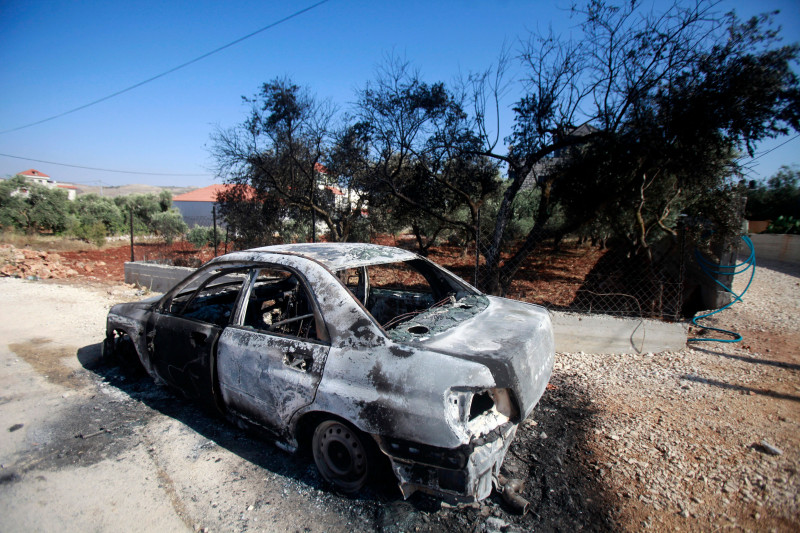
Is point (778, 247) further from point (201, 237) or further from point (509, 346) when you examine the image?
point (201, 237)

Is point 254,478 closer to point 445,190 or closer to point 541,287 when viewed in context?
point 445,190

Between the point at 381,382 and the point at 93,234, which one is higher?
the point at 93,234

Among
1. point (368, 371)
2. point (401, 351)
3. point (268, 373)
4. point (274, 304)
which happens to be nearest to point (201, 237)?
point (274, 304)

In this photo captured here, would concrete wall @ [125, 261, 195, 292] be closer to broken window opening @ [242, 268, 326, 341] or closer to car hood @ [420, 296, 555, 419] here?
broken window opening @ [242, 268, 326, 341]

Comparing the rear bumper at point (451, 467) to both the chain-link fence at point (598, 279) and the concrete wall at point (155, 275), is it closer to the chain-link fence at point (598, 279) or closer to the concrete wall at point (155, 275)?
the chain-link fence at point (598, 279)

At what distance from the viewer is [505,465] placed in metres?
2.80

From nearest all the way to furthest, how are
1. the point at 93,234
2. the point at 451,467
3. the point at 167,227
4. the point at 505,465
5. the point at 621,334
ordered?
the point at 451,467 → the point at 505,465 → the point at 621,334 → the point at 93,234 → the point at 167,227

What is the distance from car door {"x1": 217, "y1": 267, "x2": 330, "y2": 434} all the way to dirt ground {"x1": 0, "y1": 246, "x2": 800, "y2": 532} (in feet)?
1.54

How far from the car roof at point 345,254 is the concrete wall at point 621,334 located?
9.18ft

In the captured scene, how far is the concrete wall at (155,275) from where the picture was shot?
8.52m

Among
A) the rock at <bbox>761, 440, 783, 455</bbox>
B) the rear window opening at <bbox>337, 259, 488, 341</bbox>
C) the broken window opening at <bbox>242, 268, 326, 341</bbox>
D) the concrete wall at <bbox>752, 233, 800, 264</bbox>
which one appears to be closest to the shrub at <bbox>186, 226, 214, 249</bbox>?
the broken window opening at <bbox>242, 268, 326, 341</bbox>

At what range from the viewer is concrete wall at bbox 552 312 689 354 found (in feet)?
16.3

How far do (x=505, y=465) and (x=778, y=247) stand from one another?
21.0 meters

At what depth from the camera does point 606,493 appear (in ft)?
8.23
